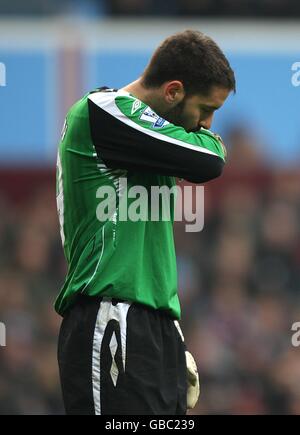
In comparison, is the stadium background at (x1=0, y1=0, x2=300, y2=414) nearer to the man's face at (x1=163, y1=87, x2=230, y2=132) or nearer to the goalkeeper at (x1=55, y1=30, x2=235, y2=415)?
the goalkeeper at (x1=55, y1=30, x2=235, y2=415)

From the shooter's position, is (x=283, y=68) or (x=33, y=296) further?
(x=283, y=68)

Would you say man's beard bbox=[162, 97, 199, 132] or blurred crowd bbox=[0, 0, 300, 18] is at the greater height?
blurred crowd bbox=[0, 0, 300, 18]

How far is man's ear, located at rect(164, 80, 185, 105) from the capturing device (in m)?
4.44

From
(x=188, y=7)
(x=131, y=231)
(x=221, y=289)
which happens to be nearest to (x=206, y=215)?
(x=221, y=289)

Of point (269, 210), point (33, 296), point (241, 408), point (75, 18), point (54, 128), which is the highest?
point (75, 18)

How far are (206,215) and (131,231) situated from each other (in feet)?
18.6

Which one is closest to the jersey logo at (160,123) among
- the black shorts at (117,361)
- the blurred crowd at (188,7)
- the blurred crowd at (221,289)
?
the black shorts at (117,361)

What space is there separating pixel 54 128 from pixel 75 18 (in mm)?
1594

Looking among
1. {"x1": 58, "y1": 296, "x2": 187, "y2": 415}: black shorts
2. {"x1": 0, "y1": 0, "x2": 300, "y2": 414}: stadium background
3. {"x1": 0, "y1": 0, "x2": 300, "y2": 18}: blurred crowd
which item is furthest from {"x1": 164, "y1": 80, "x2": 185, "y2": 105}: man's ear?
{"x1": 0, "y1": 0, "x2": 300, "y2": 18}: blurred crowd

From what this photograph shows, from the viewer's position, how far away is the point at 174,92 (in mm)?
4461

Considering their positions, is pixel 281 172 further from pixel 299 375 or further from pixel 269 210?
pixel 299 375

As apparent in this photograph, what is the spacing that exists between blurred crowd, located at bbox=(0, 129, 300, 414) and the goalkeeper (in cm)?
457
